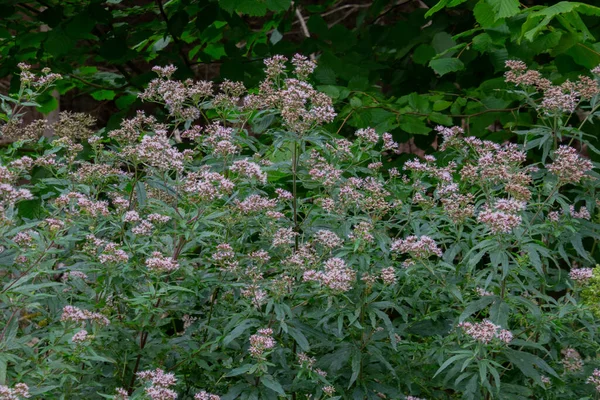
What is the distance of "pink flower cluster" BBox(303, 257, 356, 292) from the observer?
2.99 metres

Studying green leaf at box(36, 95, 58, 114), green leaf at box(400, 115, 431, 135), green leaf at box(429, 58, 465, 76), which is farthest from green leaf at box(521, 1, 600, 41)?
green leaf at box(36, 95, 58, 114)

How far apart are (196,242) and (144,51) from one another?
13.7 ft

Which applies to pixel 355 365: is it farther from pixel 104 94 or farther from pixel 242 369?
pixel 104 94

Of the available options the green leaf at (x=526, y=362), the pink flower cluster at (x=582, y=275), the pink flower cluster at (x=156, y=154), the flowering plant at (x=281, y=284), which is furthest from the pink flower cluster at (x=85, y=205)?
the pink flower cluster at (x=582, y=275)

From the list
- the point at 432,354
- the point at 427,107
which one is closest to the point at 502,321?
the point at 432,354

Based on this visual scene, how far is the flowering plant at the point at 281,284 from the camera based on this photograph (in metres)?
3.05

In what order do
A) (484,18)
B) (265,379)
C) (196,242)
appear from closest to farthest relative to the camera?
1. (265,379)
2. (196,242)
3. (484,18)

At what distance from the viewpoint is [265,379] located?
10.1 ft

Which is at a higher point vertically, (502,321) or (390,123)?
Result: (502,321)

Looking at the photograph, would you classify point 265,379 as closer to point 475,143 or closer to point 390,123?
point 475,143

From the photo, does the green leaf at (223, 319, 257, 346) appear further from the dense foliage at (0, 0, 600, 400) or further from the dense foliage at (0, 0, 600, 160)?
the dense foliage at (0, 0, 600, 160)

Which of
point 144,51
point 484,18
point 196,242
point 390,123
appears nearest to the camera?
point 196,242

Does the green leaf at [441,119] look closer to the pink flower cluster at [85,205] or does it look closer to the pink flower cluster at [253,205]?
the pink flower cluster at [253,205]

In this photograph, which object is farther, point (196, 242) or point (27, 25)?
point (27, 25)
